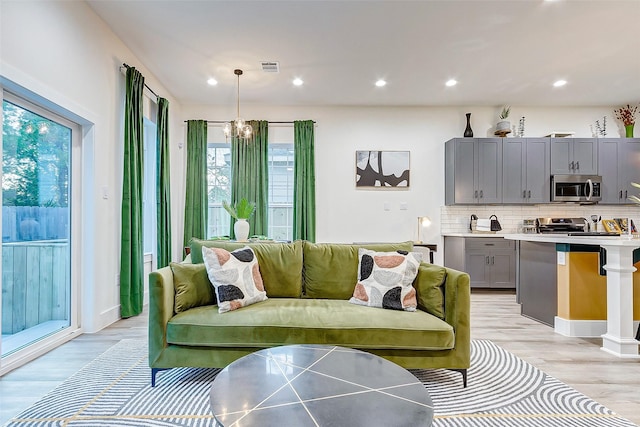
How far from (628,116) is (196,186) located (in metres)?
6.99

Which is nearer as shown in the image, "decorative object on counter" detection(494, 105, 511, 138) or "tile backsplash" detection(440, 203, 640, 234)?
"decorative object on counter" detection(494, 105, 511, 138)

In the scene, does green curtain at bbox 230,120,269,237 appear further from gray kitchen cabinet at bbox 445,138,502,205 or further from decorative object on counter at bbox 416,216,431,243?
gray kitchen cabinet at bbox 445,138,502,205

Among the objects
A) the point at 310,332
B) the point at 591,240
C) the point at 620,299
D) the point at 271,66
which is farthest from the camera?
the point at 271,66

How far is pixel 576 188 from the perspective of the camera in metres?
5.22

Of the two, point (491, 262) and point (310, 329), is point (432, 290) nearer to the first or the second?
point (310, 329)

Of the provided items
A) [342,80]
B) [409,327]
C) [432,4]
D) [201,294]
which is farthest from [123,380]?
[342,80]

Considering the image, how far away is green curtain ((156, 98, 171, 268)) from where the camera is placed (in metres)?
4.45

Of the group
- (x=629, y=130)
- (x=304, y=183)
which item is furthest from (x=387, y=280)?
(x=629, y=130)

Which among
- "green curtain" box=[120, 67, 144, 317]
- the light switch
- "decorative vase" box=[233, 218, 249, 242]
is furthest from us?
"decorative vase" box=[233, 218, 249, 242]

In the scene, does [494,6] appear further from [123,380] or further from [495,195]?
[123,380]

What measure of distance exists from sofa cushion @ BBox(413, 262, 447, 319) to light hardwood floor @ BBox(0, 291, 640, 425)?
982 millimetres

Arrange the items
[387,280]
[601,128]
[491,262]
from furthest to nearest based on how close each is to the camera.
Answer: [601,128] → [491,262] → [387,280]

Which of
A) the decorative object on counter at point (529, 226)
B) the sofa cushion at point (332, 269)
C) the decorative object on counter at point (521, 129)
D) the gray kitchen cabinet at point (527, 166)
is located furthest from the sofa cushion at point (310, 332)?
the decorative object on counter at point (521, 129)

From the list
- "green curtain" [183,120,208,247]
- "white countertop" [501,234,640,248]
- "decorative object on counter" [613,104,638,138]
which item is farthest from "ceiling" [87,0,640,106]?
"white countertop" [501,234,640,248]
